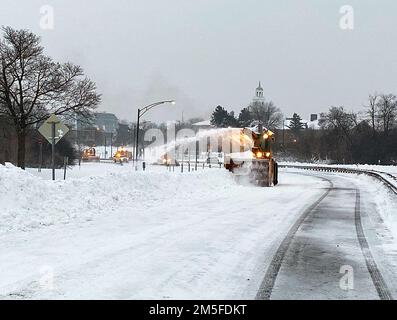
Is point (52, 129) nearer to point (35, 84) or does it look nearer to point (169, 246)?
point (169, 246)

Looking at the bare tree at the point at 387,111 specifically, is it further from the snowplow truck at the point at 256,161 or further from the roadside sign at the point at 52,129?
the roadside sign at the point at 52,129

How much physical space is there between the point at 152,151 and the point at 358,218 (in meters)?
65.0

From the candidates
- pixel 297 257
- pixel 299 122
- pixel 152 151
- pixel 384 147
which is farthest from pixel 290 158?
pixel 297 257

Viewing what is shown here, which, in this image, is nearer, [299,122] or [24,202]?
[24,202]

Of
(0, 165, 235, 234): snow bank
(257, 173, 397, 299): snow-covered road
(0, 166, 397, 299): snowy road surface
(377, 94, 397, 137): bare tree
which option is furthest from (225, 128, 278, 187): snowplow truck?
(377, 94, 397, 137): bare tree

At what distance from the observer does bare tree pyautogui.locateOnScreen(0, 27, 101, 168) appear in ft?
118

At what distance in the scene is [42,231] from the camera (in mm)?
11156

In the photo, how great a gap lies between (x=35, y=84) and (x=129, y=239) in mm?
29869

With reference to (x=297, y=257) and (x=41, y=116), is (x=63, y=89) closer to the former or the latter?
(x=41, y=116)

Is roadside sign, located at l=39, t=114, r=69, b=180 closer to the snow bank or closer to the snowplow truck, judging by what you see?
the snow bank

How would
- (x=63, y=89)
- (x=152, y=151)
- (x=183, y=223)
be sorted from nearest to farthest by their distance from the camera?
(x=183, y=223) < (x=63, y=89) < (x=152, y=151)

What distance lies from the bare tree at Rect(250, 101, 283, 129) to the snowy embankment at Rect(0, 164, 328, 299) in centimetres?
14230

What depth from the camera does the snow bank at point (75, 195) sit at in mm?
12438

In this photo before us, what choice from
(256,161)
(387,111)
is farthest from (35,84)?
(387,111)
